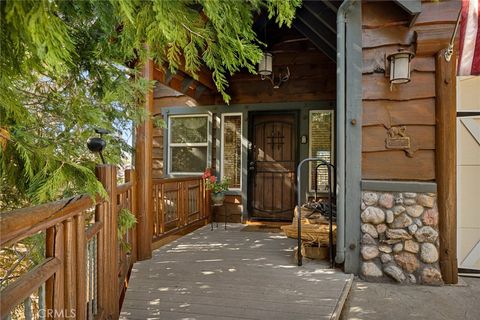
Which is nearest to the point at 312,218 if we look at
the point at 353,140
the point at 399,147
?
the point at 353,140

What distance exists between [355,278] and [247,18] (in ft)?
8.23

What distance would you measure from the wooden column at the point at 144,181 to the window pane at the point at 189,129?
2.41 m

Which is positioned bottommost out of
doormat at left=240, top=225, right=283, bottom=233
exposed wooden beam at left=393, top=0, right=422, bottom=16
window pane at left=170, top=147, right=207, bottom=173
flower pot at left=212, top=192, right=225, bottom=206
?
doormat at left=240, top=225, right=283, bottom=233

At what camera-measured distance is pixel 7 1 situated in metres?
0.78

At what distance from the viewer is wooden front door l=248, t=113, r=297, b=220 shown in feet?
17.4

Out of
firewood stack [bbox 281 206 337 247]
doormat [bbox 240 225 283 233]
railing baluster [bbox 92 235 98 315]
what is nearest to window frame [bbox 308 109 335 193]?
doormat [bbox 240 225 283 233]

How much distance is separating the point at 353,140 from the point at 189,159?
3.55 meters

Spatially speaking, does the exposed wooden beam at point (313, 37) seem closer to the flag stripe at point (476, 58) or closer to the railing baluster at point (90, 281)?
the flag stripe at point (476, 58)

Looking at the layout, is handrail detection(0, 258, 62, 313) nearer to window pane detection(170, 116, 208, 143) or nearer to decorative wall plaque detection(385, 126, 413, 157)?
decorative wall plaque detection(385, 126, 413, 157)

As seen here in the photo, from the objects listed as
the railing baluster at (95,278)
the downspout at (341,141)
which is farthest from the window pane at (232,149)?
the railing baluster at (95,278)

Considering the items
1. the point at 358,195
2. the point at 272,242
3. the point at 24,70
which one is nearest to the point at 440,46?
the point at 358,195

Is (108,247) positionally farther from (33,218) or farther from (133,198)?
(133,198)

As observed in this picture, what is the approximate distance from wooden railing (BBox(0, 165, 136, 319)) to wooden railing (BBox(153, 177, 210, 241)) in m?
1.85

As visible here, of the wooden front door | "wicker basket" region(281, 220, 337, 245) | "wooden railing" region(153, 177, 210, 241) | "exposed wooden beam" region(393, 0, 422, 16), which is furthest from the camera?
the wooden front door
